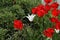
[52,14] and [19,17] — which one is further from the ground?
[19,17]

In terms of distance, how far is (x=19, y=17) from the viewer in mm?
3459

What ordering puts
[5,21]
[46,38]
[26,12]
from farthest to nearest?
[26,12] → [5,21] → [46,38]

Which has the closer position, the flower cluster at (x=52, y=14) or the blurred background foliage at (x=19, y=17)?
the flower cluster at (x=52, y=14)

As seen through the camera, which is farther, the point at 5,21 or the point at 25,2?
the point at 25,2

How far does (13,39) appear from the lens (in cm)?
308

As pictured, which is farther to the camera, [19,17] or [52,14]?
[19,17]

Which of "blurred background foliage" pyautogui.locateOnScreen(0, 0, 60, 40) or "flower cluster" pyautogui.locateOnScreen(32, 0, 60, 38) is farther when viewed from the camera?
"blurred background foliage" pyautogui.locateOnScreen(0, 0, 60, 40)

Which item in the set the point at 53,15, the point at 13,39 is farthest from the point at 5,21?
the point at 53,15

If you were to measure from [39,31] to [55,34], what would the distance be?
0.24 m

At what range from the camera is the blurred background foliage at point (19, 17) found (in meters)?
2.99

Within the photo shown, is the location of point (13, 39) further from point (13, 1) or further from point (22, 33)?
point (13, 1)

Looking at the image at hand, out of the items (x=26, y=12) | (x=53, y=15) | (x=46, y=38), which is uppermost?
(x=26, y=12)

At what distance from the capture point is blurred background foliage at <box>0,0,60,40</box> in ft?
9.81

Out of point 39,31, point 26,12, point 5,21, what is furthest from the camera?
point 26,12
